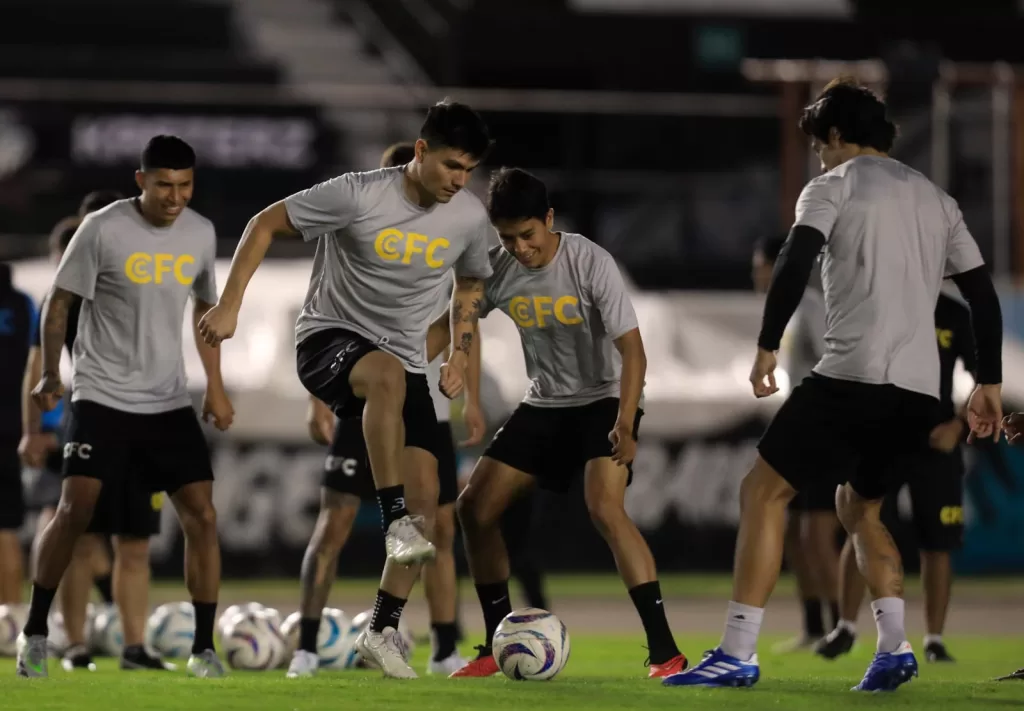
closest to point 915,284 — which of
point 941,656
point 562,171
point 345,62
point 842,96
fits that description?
point 842,96

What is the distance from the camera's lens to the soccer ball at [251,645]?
352 inches

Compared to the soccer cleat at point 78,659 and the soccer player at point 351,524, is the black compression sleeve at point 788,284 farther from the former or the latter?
the soccer cleat at point 78,659

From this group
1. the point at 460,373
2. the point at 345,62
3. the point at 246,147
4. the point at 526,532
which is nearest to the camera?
the point at 460,373

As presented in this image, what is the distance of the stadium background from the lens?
16297 mm

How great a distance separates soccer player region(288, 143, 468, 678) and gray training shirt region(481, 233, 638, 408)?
0.43 m

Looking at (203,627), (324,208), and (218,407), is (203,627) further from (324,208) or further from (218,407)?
(324,208)

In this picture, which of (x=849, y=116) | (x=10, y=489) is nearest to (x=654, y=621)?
(x=849, y=116)

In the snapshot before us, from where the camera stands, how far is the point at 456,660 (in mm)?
8531

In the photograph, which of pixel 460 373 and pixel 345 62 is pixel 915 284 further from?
pixel 345 62

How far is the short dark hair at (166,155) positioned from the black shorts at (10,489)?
3.18 m

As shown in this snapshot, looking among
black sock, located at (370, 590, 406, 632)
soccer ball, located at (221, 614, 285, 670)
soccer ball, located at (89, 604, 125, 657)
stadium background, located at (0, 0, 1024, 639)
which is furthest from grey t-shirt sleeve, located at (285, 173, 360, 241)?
stadium background, located at (0, 0, 1024, 639)

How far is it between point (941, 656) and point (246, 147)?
968 cm

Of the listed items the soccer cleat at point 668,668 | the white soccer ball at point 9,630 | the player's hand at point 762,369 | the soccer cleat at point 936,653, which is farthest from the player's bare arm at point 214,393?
the soccer cleat at point 936,653

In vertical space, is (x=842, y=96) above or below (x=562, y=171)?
below
